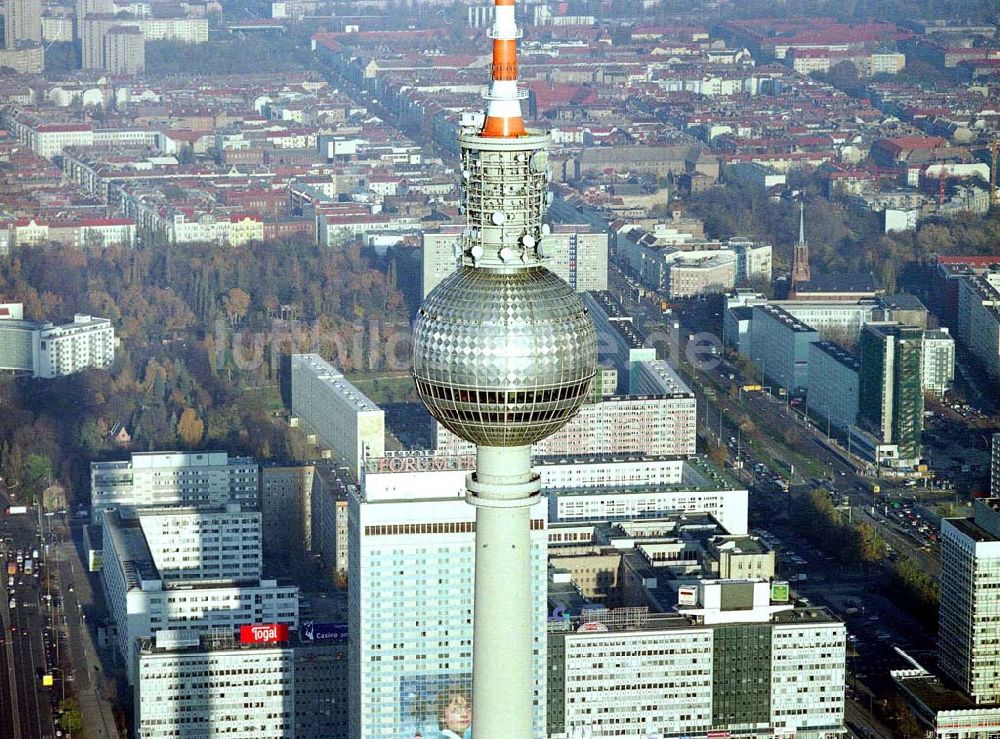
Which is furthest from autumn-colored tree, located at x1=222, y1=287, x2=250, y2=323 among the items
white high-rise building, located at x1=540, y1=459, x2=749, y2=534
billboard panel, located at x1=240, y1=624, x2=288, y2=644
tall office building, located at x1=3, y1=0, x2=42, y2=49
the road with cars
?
tall office building, located at x1=3, y1=0, x2=42, y2=49

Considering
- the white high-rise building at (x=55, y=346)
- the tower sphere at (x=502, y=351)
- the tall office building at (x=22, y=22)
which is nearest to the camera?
the tower sphere at (x=502, y=351)

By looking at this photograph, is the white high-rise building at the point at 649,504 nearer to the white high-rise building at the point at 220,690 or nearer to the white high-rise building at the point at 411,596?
the white high-rise building at the point at 220,690

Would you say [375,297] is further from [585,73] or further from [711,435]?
[585,73]

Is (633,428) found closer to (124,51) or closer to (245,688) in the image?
(245,688)

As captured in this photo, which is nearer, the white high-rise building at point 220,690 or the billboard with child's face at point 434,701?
the billboard with child's face at point 434,701

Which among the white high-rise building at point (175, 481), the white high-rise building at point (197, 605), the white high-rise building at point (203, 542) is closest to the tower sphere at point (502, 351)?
the white high-rise building at point (197, 605)

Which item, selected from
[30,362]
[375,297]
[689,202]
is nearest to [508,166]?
[30,362]
